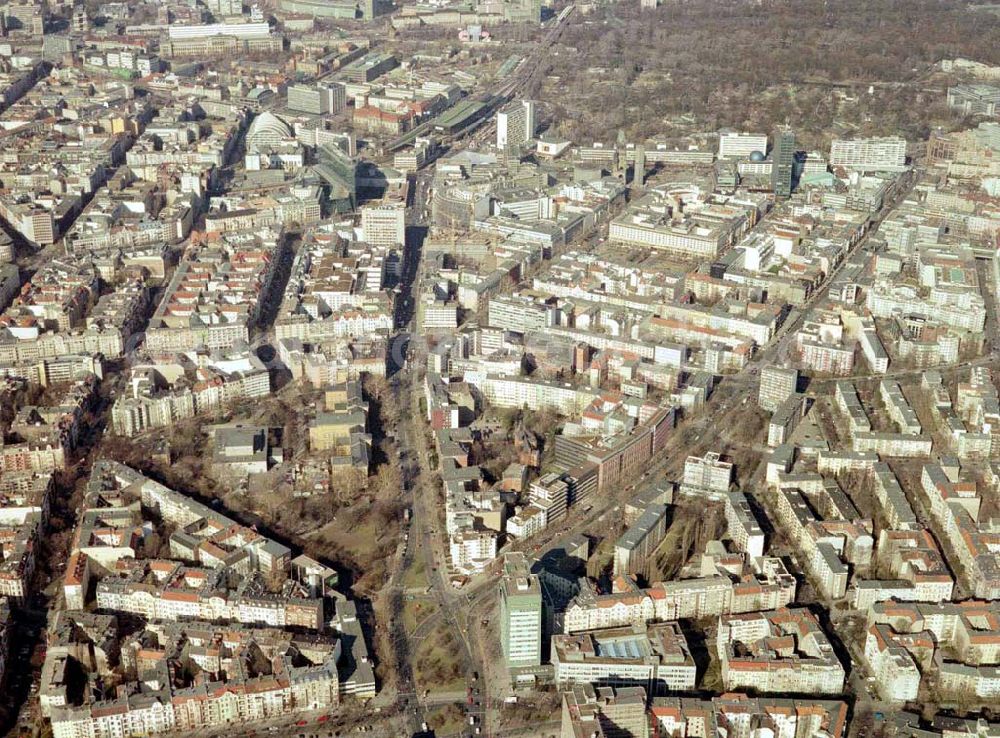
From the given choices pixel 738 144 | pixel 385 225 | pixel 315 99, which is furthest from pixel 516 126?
pixel 385 225

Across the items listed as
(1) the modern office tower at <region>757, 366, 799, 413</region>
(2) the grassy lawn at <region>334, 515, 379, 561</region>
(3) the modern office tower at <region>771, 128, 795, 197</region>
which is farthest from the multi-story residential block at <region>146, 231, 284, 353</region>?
(3) the modern office tower at <region>771, 128, 795, 197</region>

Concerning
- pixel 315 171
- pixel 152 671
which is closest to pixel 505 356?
pixel 152 671

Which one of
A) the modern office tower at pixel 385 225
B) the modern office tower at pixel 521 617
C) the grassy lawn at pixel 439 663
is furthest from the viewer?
the modern office tower at pixel 385 225

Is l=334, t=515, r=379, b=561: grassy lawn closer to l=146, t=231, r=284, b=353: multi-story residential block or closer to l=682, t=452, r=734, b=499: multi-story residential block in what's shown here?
l=682, t=452, r=734, b=499: multi-story residential block

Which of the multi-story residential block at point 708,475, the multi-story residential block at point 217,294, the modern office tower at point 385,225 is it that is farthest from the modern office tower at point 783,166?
the multi-story residential block at point 708,475

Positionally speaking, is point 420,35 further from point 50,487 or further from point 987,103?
point 50,487

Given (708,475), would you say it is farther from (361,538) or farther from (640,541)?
(361,538)

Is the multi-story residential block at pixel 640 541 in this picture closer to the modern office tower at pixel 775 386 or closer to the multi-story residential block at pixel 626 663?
the multi-story residential block at pixel 626 663
